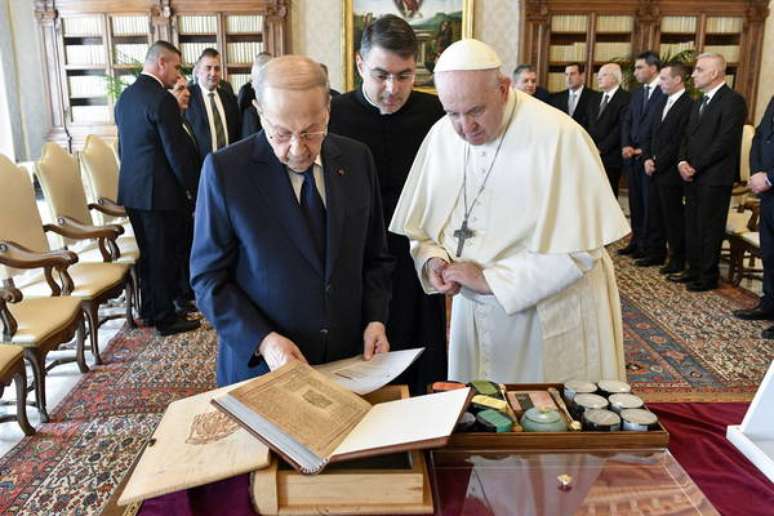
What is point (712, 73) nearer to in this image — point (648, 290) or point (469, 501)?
point (648, 290)

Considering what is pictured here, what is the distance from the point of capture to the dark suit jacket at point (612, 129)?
24.6 feet

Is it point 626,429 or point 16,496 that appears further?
point 16,496

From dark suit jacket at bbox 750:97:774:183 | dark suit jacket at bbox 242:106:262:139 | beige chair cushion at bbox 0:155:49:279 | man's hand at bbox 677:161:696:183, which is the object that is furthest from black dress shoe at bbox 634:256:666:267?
beige chair cushion at bbox 0:155:49:279

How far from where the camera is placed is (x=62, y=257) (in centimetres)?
367

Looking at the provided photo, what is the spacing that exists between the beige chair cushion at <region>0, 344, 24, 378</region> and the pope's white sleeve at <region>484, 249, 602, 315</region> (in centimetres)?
212

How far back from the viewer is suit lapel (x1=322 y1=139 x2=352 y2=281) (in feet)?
5.26

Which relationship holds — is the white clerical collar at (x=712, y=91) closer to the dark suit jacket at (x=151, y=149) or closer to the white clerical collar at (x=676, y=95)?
the white clerical collar at (x=676, y=95)

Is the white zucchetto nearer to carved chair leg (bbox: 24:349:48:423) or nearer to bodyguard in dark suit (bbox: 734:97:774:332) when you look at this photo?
carved chair leg (bbox: 24:349:48:423)

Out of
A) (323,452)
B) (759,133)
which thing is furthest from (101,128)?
(323,452)

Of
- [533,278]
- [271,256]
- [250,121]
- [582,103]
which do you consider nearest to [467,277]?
[533,278]

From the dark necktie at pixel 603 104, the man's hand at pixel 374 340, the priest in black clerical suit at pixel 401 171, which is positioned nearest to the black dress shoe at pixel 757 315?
the priest in black clerical suit at pixel 401 171

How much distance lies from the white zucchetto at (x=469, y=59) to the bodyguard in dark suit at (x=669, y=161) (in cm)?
489

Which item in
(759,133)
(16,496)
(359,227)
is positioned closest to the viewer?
(359,227)

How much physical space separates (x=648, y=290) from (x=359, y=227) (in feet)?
15.1
